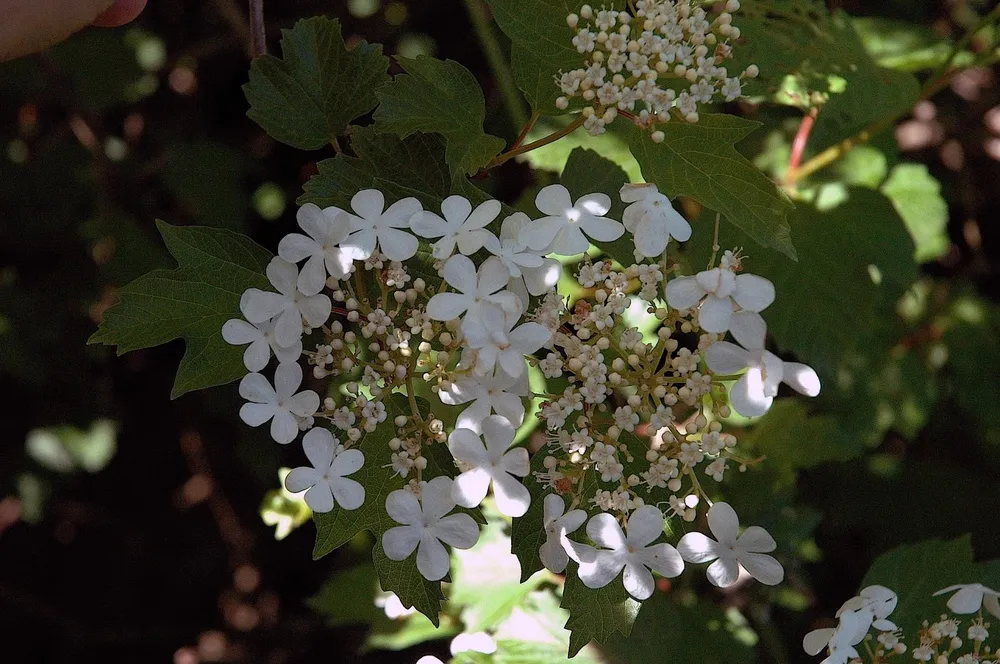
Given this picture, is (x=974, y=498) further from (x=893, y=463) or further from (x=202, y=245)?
(x=202, y=245)

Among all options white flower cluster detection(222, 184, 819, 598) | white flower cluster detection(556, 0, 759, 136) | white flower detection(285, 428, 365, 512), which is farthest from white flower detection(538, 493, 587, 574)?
white flower cluster detection(556, 0, 759, 136)

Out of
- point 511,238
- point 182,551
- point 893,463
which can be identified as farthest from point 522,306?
point 182,551

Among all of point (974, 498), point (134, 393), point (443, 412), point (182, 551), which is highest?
point (443, 412)

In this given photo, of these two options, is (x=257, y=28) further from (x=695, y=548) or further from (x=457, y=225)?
(x=695, y=548)

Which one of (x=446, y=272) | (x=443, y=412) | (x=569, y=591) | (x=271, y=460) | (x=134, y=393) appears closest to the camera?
(x=446, y=272)

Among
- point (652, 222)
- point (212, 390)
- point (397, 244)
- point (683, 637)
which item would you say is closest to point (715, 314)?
point (652, 222)

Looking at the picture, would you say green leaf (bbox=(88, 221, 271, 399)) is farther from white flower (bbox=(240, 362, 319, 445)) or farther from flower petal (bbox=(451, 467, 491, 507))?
flower petal (bbox=(451, 467, 491, 507))
